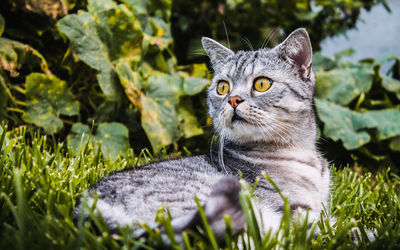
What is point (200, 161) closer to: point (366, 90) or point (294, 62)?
point (294, 62)

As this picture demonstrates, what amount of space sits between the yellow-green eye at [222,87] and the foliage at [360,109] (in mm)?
1052

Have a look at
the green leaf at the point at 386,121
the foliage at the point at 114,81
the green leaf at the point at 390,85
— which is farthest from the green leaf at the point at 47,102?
the green leaf at the point at 390,85

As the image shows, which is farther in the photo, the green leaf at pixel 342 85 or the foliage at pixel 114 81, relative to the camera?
the green leaf at pixel 342 85

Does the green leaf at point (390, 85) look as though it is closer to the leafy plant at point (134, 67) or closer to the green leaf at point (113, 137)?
the leafy plant at point (134, 67)

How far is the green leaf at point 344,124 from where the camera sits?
2740 mm

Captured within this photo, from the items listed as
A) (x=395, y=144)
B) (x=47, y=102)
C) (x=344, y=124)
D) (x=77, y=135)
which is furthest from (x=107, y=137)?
(x=395, y=144)

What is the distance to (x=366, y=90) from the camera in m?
3.15

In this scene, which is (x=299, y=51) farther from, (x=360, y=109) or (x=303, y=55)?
(x=360, y=109)

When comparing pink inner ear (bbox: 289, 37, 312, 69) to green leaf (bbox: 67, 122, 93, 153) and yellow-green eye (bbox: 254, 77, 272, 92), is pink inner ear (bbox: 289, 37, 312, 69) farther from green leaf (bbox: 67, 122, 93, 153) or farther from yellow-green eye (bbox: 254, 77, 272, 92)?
green leaf (bbox: 67, 122, 93, 153)

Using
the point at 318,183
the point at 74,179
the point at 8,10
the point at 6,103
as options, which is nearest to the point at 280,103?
the point at 318,183

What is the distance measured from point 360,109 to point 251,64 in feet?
5.75

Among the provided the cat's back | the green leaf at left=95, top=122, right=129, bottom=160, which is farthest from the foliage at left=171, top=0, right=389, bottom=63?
the cat's back

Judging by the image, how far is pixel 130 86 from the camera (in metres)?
2.40

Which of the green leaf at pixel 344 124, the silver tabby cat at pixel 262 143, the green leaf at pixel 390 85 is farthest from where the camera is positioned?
the green leaf at pixel 390 85
